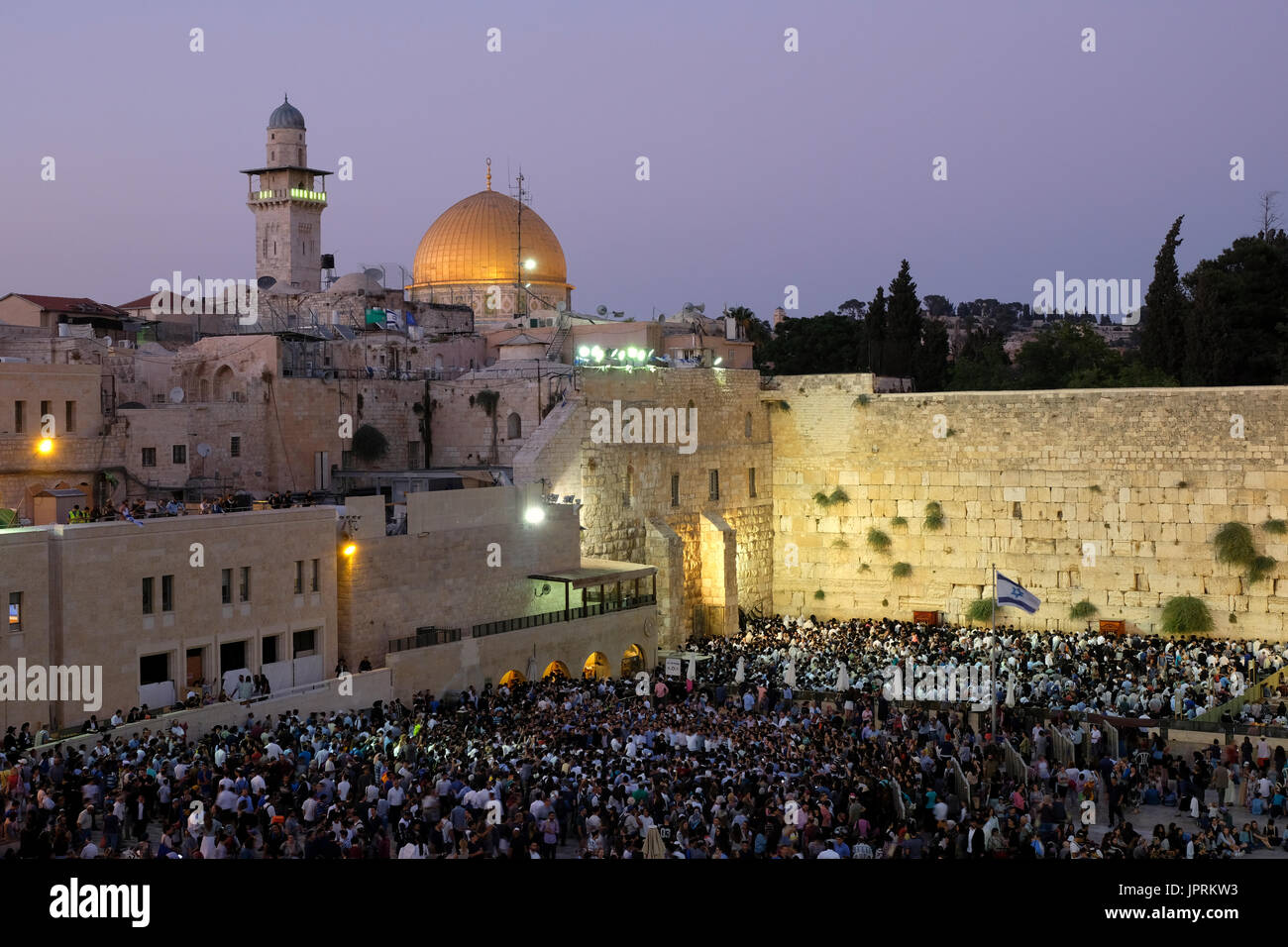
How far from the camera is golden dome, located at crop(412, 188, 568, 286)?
143 feet

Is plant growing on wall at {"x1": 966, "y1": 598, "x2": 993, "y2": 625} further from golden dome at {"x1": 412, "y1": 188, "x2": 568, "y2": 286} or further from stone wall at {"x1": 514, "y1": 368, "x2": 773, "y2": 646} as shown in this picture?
golden dome at {"x1": 412, "y1": 188, "x2": 568, "y2": 286}

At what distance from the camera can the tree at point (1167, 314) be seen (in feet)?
117

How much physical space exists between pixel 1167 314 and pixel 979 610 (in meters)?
11.3

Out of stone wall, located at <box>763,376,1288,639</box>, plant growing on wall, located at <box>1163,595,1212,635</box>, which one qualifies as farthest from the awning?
plant growing on wall, located at <box>1163,595,1212,635</box>

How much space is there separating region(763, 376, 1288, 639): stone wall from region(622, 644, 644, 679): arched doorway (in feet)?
24.2

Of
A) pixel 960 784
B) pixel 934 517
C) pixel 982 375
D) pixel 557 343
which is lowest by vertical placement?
pixel 960 784

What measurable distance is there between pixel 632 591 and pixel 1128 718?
1108cm

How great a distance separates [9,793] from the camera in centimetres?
1358

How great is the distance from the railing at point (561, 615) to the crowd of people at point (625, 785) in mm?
2218

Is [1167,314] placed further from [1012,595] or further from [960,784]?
[960,784]

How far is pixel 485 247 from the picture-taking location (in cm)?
Result: 4372

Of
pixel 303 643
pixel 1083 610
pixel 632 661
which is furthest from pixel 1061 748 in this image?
pixel 1083 610
